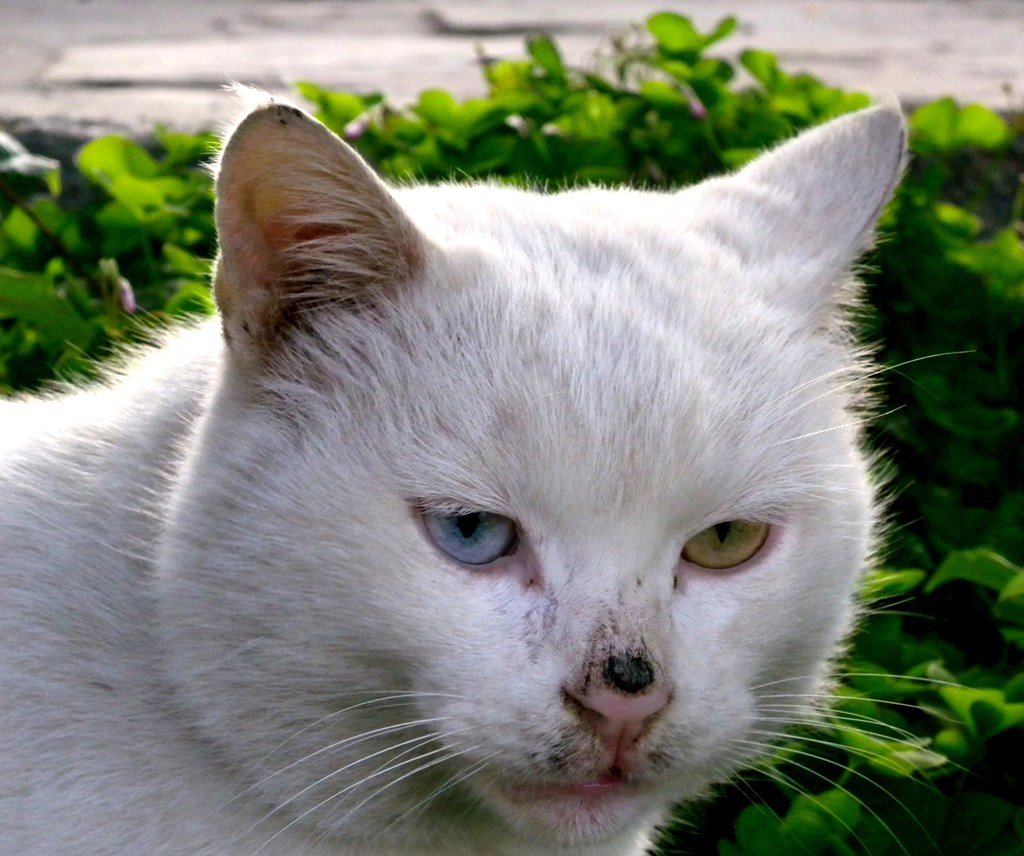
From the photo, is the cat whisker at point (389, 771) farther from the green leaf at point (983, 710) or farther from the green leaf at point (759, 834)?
the green leaf at point (983, 710)

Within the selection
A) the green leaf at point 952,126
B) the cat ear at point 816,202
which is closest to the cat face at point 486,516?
the cat ear at point 816,202

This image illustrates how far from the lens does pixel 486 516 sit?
1.77m

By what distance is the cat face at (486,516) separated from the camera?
1721 millimetres

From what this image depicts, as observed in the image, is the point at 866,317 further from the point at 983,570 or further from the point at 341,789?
the point at 341,789

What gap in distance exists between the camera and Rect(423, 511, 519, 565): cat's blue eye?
1.77 m

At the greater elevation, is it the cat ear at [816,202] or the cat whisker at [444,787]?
the cat ear at [816,202]

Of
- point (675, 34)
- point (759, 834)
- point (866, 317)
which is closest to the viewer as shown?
point (759, 834)

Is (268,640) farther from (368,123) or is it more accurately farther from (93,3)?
(93,3)

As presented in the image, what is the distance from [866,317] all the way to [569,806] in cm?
211

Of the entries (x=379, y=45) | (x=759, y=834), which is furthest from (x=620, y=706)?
(x=379, y=45)

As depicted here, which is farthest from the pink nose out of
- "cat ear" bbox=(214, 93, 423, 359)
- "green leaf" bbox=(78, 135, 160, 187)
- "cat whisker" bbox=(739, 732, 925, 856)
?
"green leaf" bbox=(78, 135, 160, 187)

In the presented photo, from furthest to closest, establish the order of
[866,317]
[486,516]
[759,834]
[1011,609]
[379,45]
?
[379,45]
[866,317]
[1011,609]
[759,834]
[486,516]

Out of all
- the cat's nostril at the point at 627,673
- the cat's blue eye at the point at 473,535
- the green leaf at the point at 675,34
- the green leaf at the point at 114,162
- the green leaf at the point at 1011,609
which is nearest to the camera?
the cat's nostril at the point at 627,673

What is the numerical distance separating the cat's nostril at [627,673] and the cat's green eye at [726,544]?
0.75 ft
